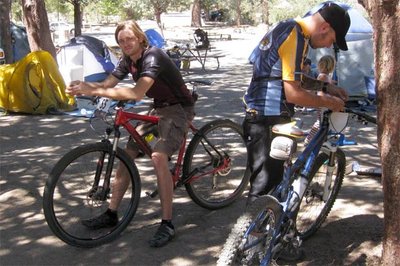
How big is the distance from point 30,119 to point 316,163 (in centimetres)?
620

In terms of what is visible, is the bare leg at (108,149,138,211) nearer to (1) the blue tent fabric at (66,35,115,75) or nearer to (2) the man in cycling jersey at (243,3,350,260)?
(2) the man in cycling jersey at (243,3,350,260)

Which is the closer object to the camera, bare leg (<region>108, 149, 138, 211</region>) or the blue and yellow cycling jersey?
the blue and yellow cycling jersey

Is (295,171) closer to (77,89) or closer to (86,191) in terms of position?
(77,89)

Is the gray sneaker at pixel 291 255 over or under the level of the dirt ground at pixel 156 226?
over

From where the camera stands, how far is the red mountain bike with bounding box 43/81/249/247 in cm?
360

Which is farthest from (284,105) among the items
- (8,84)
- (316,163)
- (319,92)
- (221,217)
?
(8,84)

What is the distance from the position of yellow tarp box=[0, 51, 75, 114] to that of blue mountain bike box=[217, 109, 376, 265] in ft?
20.8

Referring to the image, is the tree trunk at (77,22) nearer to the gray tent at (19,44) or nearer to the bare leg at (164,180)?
the gray tent at (19,44)

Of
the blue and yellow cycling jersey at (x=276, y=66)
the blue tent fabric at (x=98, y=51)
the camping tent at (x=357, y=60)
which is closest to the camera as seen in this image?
the blue and yellow cycling jersey at (x=276, y=66)

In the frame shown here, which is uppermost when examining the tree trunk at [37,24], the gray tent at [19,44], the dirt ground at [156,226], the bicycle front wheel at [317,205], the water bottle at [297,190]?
the tree trunk at [37,24]

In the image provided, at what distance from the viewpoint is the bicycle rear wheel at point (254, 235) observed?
2750 millimetres

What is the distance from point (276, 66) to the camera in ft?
10.1

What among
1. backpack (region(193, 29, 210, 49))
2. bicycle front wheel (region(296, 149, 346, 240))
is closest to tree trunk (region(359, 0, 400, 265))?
bicycle front wheel (region(296, 149, 346, 240))

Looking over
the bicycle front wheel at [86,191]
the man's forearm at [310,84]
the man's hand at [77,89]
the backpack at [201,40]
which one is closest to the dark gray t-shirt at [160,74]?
the man's hand at [77,89]
